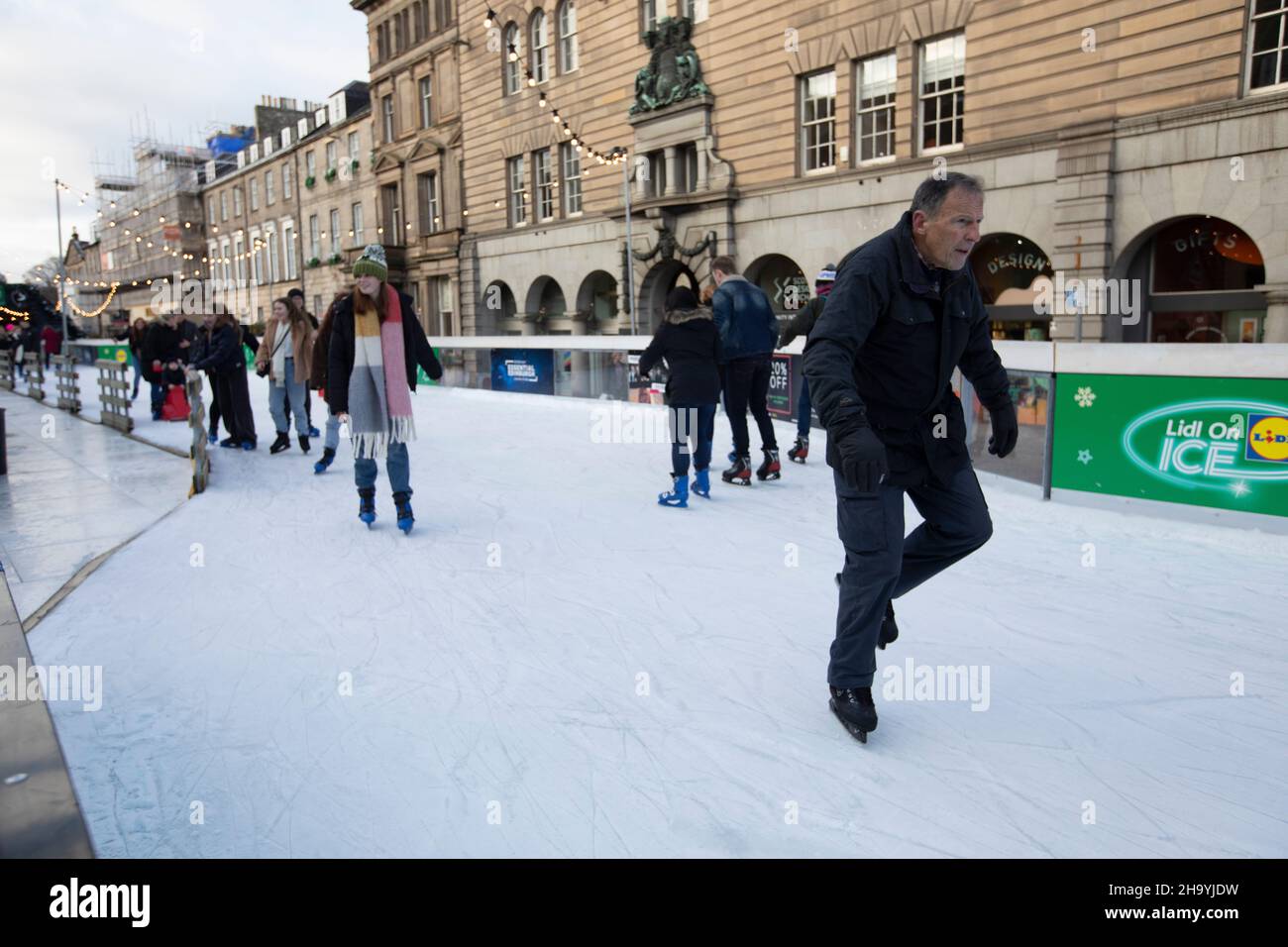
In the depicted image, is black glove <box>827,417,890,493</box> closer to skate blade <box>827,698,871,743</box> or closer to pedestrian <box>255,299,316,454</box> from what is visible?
skate blade <box>827,698,871,743</box>

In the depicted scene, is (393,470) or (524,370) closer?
(393,470)

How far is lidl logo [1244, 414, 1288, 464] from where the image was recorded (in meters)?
5.43

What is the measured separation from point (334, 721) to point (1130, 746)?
2.69 m

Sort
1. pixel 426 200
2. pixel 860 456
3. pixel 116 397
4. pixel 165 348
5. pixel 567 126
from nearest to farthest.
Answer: pixel 860 456 < pixel 165 348 < pixel 116 397 < pixel 567 126 < pixel 426 200

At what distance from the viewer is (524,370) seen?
15.9 m

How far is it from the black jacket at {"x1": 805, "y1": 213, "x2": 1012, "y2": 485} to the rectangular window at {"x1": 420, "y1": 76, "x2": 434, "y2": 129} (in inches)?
1249

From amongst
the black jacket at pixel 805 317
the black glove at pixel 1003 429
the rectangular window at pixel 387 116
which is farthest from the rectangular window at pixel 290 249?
the black glove at pixel 1003 429

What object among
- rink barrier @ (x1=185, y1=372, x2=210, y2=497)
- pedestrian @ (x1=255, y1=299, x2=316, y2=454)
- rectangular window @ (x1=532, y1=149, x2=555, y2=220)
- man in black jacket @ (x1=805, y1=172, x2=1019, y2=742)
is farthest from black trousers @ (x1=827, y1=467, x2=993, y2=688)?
rectangular window @ (x1=532, y1=149, x2=555, y2=220)

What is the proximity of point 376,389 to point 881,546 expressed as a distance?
4059mm

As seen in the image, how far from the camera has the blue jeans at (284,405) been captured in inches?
384

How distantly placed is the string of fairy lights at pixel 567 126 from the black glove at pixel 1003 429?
20010 mm

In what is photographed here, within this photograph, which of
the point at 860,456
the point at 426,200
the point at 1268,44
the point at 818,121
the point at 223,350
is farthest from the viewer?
the point at 426,200

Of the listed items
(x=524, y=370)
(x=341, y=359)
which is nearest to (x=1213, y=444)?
(x=341, y=359)

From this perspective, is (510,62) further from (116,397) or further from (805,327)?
(805,327)
